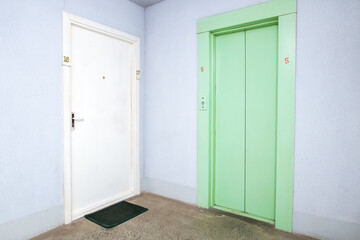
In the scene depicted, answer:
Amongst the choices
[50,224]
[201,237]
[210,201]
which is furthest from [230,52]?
[50,224]

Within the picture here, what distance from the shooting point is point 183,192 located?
9.79 ft

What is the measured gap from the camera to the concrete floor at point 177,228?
217 cm

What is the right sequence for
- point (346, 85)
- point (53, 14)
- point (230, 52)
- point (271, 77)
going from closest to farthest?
1. point (346, 85)
2. point (53, 14)
3. point (271, 77)
4. point (230, 52)

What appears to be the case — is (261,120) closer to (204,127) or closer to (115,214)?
(204,127)

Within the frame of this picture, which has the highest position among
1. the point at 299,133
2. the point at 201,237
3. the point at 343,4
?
the point at 343,4

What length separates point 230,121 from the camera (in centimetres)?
273

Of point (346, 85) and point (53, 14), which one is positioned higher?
point (53, 14)

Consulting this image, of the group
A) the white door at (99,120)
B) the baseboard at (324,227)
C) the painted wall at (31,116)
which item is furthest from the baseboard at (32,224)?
the baseboard at (324,227)

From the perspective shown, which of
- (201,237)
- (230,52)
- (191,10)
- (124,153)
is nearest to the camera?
(201,237)

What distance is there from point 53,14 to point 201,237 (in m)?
2.75

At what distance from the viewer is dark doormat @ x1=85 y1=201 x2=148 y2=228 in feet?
8.00

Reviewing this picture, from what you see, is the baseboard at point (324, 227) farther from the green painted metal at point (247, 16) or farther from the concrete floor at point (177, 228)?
the green painted metal at point (247, 16)

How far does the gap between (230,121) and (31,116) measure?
85.9 inches

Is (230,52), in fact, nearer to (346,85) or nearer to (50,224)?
(346,85)
